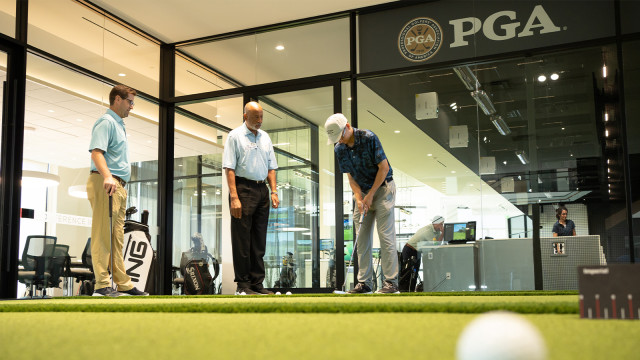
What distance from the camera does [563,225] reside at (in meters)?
5.74

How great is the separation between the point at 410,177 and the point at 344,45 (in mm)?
1807

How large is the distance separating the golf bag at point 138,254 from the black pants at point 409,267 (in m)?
2.69

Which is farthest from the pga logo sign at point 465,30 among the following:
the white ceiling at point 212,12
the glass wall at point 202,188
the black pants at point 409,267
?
the glass wall at point 202,188

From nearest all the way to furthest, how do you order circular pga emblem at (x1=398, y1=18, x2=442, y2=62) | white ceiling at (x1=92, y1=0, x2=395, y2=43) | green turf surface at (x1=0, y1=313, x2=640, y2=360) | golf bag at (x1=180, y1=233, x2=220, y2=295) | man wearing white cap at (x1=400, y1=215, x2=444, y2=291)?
green turf surface at (x1=0, y1=313, x2=640, y2=360), man wearing white cap at (x1=400, y1=215, x2=444, y2=291), circular pga emblem at (x1=398, y1=18, x2=442, y2=62), white ceiling at (x1=92, y1=0, x2=395, y2=43), golf bag at (x1=180, y1=233, x2=220, y2=295)

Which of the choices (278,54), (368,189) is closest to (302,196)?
(278,54)

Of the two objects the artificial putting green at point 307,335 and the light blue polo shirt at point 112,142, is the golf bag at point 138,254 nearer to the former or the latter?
the light blue polo shirt at point 112,142

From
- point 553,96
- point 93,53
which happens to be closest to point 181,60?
point 93,53

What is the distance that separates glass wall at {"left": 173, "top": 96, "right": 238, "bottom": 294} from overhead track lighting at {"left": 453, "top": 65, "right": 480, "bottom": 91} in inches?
108

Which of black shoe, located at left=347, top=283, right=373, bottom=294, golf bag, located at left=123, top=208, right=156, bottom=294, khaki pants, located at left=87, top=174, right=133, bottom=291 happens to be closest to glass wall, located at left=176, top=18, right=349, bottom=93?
golf bag, located at left=123, top=208, right=156, bottom=294

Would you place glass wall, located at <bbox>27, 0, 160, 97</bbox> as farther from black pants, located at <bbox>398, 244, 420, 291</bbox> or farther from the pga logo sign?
black pants, located at <bbox>398, 244, 420, 291</bbox>

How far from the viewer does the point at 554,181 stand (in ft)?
19.6

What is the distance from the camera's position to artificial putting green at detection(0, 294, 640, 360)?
1122 millimetres

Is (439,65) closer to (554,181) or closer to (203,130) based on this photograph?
(554,181)

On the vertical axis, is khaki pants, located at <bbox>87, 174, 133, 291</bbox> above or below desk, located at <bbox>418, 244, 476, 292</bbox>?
above
